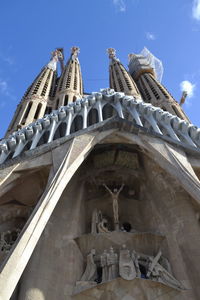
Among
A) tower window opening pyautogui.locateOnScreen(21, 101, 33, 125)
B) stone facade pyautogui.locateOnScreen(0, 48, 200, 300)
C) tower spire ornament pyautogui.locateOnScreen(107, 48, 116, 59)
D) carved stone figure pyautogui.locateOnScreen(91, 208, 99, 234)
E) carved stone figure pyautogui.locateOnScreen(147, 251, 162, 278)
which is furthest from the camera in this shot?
tower spire ornament pyautogui.locateOnScreen(107, 48, 116, 59)

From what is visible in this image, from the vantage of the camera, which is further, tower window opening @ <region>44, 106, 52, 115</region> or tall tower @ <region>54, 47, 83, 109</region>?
tall tower @ <region>54, 47, 83, 109</region>

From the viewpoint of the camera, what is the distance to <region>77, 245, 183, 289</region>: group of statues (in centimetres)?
652

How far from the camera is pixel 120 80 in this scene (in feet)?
83.4

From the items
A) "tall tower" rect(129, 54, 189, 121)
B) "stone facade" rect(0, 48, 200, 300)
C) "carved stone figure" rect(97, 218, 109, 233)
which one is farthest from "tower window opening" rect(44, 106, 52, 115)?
"carved stone figure" rect(97, 218, 109, 233)

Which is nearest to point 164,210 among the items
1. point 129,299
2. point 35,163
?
point 129,299

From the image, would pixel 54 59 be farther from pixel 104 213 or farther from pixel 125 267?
pixel 125 267

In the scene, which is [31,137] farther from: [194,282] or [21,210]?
[194,282]

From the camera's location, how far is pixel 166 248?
745 cm

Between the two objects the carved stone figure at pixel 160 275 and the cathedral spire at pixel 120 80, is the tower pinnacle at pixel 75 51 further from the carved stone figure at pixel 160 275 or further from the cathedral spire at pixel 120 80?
the carved stone figure at pixel 160 275

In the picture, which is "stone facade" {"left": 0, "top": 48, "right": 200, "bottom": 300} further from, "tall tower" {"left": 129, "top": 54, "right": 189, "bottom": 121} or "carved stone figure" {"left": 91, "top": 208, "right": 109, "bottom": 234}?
"tall tower" {"left": 129, "top": 54, "right": 189, "bottom": 121}

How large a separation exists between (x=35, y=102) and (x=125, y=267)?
15.6m

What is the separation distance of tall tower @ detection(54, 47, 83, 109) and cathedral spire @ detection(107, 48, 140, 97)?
3.04m

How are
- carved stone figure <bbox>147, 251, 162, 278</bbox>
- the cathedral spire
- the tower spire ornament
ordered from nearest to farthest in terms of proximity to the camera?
carved stone figure <bbox>147, 251, 162, 278</bbox> < the cathedral spire < the tower spire ornament

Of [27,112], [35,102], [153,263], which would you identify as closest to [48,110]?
[35,102]
